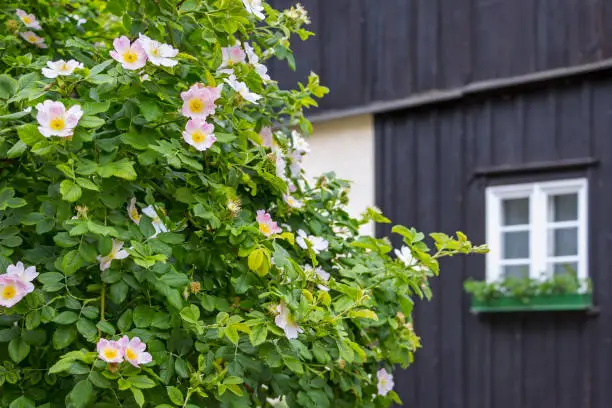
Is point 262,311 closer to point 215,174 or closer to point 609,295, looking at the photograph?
point 215,174

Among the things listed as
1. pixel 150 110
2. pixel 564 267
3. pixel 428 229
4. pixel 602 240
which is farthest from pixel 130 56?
pixel 428 229

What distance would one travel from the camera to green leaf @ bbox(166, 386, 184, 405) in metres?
1.94

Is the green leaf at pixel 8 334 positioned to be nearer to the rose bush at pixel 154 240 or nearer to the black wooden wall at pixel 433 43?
the rose bush at pixel 154 240

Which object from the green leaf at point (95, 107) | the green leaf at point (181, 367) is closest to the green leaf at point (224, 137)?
the green leaf at point (95, 107)

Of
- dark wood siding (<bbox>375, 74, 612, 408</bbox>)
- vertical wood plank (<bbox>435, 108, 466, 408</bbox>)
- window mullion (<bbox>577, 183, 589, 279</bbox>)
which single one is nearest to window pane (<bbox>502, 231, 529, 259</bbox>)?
dark wood siding (<bbox>375, 74, 612, 408</bbox>)

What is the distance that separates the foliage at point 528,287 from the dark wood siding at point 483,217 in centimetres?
11

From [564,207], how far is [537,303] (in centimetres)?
62

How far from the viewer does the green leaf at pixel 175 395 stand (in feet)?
6.37

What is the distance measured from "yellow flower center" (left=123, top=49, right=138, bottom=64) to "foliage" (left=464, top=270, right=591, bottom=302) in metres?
4.30

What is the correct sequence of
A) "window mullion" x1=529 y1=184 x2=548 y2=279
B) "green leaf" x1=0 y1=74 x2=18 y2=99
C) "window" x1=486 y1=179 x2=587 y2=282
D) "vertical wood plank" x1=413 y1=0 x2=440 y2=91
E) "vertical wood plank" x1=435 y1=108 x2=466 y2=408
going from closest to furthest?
"green leaf" x1=0 y1=74 x2=18 y2=99, "window" x1=486 y1=179 x2=587 y2=282, "window mullion" x1=529 y1=184 x2=548 y2=279, "vertical wood plank" x1=435 y1=108 x2=466 y2=408, "vertical wood plank" x1=413 y1=0 x2=440 y2=91

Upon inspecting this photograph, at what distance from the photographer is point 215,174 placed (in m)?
2.17

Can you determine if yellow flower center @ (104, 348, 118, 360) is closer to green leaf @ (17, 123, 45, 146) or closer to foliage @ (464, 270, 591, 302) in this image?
green leaf @ (17, 123, 45, 146)

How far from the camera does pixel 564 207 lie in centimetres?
615

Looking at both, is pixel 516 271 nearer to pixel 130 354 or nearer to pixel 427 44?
pixel 427 44
